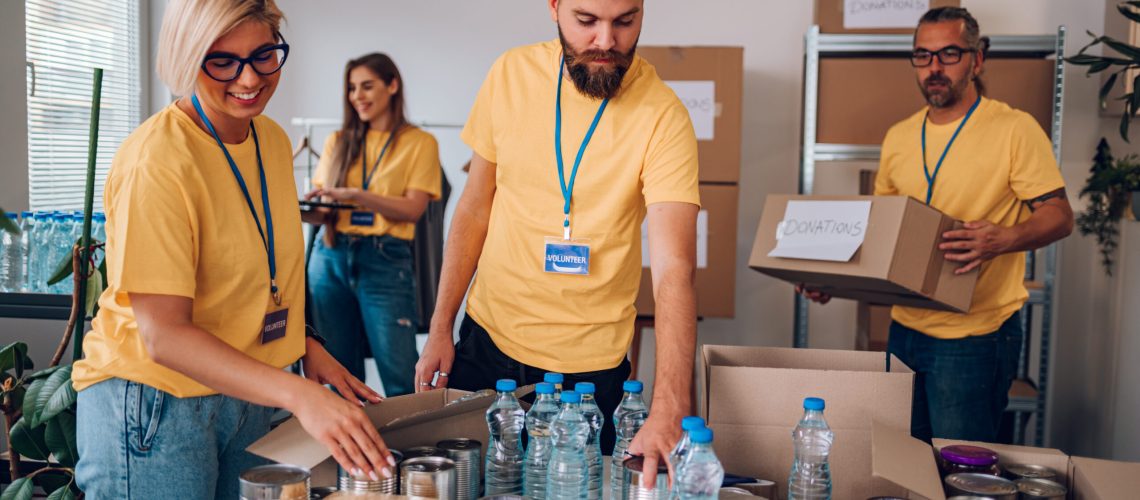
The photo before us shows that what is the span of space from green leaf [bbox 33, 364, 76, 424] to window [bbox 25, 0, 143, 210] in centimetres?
157

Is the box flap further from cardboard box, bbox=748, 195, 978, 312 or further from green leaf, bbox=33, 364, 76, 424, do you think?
green leaf, bbox=33, 364, 76, 424

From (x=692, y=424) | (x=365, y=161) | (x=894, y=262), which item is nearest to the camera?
(x=692, y=424)

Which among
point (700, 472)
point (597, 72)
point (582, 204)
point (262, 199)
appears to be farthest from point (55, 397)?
point (700, 472)

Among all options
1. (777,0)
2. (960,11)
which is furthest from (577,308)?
(777,0)

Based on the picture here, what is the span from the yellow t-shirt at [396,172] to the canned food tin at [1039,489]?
2410 millimetres

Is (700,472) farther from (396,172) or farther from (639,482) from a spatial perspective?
(396,172)

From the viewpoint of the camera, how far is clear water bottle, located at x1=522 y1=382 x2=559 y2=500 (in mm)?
1330

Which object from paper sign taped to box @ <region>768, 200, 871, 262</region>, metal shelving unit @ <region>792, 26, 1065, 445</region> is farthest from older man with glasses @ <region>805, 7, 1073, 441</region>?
metal shelving unit @ <region>792, 26, 1065, 445</region>

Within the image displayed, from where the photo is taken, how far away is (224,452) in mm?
1459

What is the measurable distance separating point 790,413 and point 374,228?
7.05ft

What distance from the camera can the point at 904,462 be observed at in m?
1.19

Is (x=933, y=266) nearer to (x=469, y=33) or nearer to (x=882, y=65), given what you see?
(x=882, y=65)

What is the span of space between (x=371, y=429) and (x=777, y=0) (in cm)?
329

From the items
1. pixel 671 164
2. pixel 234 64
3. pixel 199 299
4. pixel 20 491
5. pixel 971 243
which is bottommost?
pixel 20 491
